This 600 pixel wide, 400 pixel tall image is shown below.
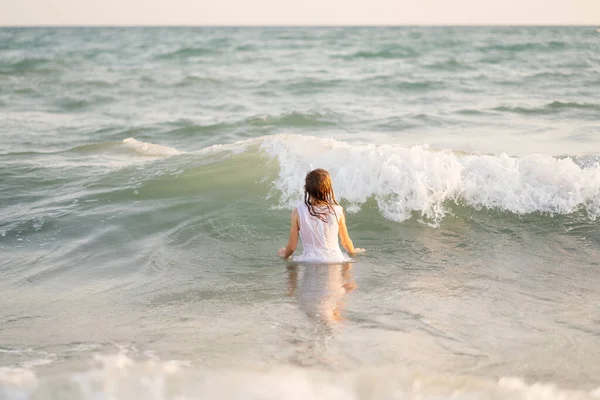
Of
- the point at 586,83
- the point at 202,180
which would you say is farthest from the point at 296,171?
the point at 586,83

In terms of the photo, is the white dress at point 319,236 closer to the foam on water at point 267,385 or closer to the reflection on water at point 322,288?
the reflection on water at point 322,288

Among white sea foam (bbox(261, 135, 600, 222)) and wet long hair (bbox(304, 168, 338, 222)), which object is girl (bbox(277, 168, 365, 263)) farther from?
white sea foam (bbox(261, 135, 600, 222))

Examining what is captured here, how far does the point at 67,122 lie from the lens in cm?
1577

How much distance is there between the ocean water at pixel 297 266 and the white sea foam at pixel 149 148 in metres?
0.06

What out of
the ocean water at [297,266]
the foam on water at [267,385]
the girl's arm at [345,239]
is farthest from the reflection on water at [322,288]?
the foam on water at [267,385]

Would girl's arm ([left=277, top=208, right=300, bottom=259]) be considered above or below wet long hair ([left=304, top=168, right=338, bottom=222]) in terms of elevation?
below

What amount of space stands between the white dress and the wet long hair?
0.03m

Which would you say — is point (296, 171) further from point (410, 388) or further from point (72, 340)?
point (410, 388)

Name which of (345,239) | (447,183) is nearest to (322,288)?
(345,239)

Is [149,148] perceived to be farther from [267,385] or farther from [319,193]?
[267,385]

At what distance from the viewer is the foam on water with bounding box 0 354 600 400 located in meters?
3.64

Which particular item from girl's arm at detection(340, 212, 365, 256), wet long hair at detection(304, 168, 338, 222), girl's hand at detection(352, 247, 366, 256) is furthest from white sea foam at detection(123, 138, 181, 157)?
wet long hair at detection(304, 168, 338, 222)

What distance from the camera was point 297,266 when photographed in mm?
5891

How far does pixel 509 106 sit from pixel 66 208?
11.3 m
